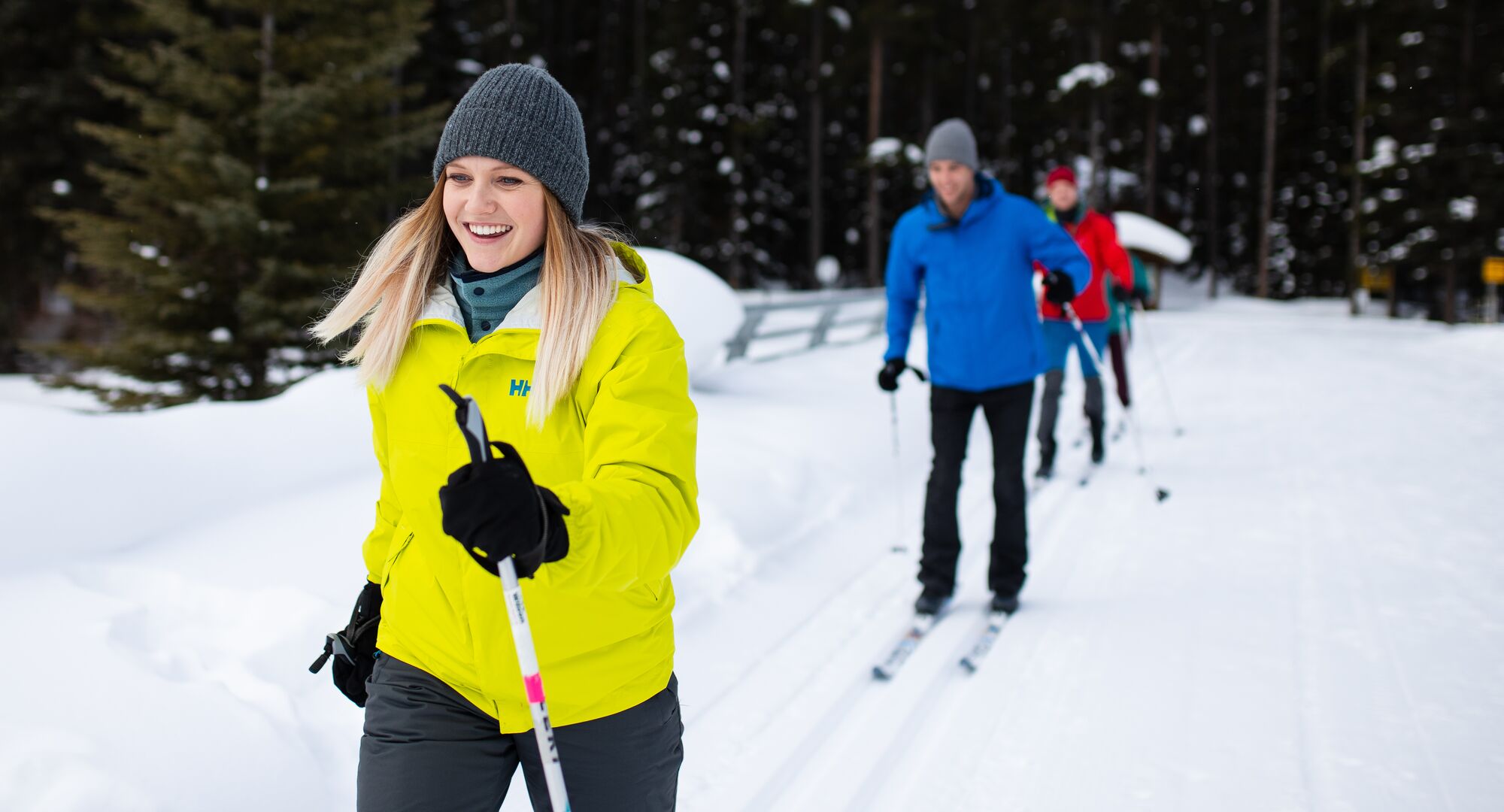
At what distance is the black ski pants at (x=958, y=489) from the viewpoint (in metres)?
4.62

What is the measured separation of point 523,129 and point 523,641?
877 millimetres

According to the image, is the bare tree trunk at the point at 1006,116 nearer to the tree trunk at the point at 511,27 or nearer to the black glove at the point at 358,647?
the tree trunk at the point at 511,27

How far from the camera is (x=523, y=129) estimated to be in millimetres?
1733

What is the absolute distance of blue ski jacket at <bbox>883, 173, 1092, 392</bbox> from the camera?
4477 mm

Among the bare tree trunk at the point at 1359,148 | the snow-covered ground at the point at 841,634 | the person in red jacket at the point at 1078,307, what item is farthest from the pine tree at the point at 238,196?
the bare tree trunk at the point at 1359,148

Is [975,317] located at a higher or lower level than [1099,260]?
lower

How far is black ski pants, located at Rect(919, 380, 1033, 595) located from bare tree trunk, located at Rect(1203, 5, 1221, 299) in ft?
119

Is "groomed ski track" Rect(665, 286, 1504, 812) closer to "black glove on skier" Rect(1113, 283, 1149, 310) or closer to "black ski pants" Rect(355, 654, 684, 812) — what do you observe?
"black glove on skier" Rect(1113, 283, 1149, 310)

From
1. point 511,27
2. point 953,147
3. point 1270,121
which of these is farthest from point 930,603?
point 1270,121

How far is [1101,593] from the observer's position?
5.04 m

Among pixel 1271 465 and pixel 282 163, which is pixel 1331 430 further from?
pixel 282 163

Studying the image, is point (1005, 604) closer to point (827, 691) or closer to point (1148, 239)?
point (827, 691)

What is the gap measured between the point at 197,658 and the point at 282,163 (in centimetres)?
857

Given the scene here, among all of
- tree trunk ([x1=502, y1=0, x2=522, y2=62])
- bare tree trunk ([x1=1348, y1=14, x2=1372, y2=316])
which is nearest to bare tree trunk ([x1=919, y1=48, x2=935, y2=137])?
bare tree trunk ([x1=1348, y1=14, x2=1372, y2=316])
